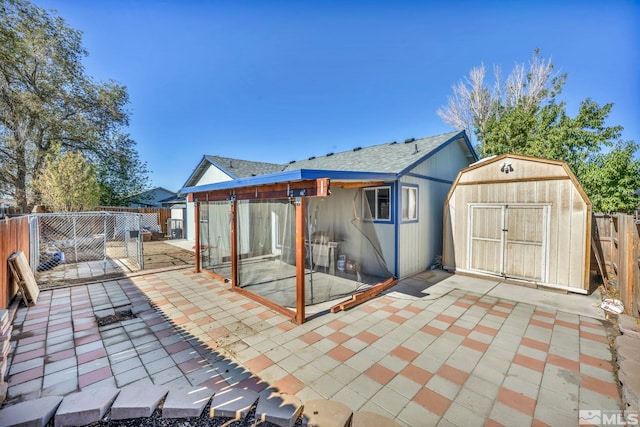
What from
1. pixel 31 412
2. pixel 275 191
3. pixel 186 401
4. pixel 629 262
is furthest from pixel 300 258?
pixel 629 262

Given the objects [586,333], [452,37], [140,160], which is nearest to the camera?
[586,333]

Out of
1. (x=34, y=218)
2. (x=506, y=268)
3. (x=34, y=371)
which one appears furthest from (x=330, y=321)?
(x=34, y=218)

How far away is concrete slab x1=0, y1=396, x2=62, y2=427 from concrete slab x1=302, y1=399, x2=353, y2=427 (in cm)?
201

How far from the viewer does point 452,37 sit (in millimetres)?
9578

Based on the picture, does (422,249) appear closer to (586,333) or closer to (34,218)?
(586,333)

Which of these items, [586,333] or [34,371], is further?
[586,333]

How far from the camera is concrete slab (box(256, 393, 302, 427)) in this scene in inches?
79.4

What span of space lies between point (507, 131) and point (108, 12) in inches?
571

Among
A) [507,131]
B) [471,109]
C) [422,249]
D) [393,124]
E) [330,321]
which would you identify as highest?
[471,109]

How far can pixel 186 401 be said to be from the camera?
220cm

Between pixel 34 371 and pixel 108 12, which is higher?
pixel 108 12

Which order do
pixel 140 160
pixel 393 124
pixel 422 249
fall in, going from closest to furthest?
1. pixel 422 249
2. pixel 393 124
3. pixel 140 160

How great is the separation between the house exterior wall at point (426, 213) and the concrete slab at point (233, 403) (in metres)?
4.35

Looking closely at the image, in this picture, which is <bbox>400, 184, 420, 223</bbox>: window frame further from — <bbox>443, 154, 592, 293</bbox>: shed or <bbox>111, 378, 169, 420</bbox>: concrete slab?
<bbox>111, 378, 169, 420</bbox>: concrete slab
